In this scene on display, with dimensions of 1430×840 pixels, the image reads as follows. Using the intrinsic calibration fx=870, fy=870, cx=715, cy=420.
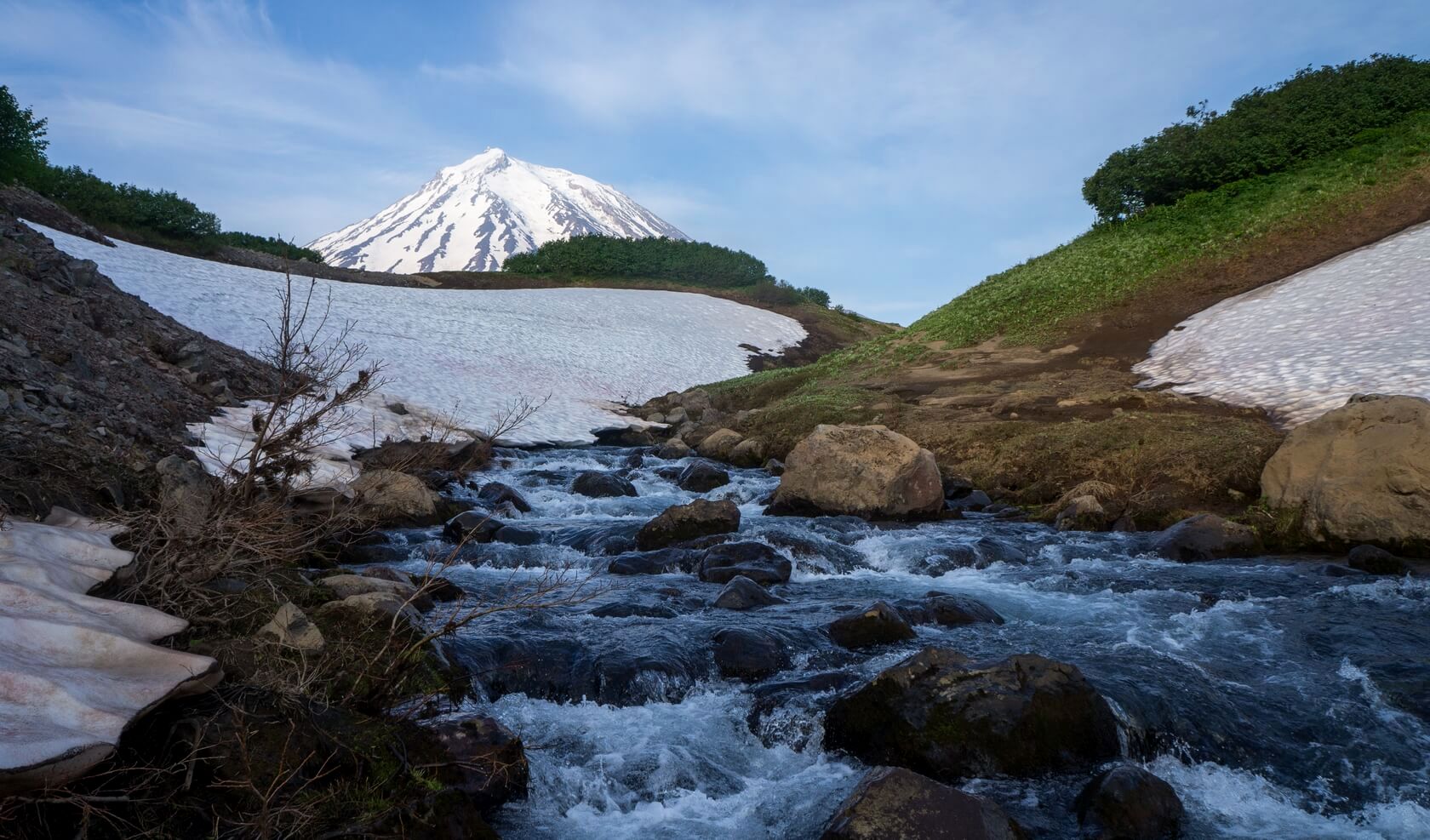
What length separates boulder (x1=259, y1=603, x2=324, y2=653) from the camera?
198 inches

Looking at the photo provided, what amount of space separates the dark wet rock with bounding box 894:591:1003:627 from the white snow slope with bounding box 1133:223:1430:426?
332 inches

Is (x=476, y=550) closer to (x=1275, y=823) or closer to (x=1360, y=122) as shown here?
(x=1275, y=823)

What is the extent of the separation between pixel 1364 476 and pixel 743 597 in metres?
7.43

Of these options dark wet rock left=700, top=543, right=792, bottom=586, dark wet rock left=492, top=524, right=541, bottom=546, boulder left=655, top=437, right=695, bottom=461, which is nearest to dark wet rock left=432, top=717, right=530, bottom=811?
dark wet rock left=700, top=543, right=792, bottom=586

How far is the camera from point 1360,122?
30.5 meters

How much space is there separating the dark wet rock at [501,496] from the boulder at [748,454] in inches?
211

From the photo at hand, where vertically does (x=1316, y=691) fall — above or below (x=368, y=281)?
below

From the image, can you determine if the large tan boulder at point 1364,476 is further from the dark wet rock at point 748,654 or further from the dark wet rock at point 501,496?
the dark wet rock at point 501,496

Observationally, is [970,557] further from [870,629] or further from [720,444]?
[720,444]

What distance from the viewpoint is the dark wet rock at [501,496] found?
1389 cm

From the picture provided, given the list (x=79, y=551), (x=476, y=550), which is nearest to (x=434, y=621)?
(x=79, y=551)

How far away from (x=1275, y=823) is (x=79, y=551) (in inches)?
279

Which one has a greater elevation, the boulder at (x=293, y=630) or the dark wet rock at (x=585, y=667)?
the boulder at (x=293, y=630)

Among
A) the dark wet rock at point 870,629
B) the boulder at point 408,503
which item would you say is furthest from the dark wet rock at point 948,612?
the boulder at point 408,503
